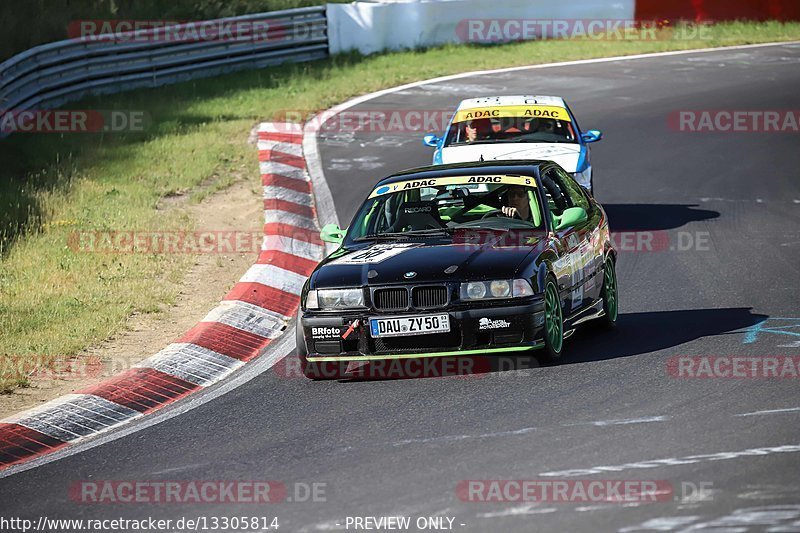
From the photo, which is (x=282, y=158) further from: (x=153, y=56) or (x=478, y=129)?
(x=153, y=56)

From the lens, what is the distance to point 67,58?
21125 millimetres

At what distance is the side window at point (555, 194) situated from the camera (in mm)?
9929

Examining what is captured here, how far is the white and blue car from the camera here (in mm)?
14211

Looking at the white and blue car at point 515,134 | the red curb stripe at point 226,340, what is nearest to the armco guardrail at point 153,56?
the white and blue car at point 515,134

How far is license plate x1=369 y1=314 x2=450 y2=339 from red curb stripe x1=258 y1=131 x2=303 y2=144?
1135cm

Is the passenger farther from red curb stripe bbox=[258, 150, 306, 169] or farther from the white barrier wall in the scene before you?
the white barrier wall

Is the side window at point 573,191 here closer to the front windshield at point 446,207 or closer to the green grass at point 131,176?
the front windshield at point 446,207

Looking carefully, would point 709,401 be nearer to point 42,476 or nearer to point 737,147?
point 42,476

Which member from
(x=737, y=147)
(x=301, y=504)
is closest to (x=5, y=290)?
(x=301, y=504)

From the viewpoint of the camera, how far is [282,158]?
18.2 m

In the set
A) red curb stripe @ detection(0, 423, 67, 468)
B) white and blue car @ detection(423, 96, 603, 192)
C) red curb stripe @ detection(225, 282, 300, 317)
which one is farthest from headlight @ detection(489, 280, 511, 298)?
white and blue car @ detection(423, 96, 603, 192)

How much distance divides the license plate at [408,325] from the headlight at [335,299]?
20cm

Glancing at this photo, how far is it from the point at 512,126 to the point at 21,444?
8530 mm

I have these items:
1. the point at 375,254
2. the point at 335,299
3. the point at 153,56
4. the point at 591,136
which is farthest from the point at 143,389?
the point at 153,56
